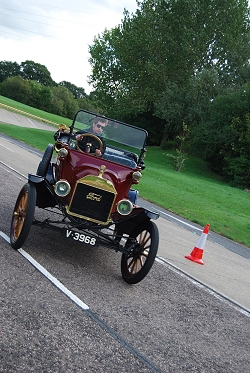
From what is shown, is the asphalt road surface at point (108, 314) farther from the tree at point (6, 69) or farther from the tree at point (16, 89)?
the tree at point (6, 69)

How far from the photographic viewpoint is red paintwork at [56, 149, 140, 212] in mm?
6500

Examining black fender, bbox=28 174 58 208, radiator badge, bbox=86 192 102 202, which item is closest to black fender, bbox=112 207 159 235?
radiator badge, bbox=86 192 102 202

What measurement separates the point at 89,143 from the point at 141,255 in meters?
1.93

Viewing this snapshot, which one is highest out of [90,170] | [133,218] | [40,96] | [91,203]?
[40,96]

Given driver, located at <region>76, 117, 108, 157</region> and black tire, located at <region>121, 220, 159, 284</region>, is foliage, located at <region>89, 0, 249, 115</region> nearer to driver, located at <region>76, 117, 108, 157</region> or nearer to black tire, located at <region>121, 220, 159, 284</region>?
driver, located at <region>76, 117, 108, 157</region>

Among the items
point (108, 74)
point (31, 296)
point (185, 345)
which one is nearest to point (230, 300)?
point (185, 345)

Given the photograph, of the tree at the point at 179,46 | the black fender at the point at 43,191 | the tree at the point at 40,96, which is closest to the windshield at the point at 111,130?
the black fender at the point at 43,191

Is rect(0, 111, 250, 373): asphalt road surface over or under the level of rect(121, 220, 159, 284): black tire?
under

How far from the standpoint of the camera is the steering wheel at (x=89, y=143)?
703 cm

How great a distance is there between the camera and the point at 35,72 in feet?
422

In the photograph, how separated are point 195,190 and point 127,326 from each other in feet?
66.8

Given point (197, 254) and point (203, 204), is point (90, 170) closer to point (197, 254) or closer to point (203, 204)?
point (197, 254)

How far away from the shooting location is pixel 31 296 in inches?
184

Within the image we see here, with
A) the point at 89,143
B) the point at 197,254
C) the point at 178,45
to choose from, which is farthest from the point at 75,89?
the point at 89,143
